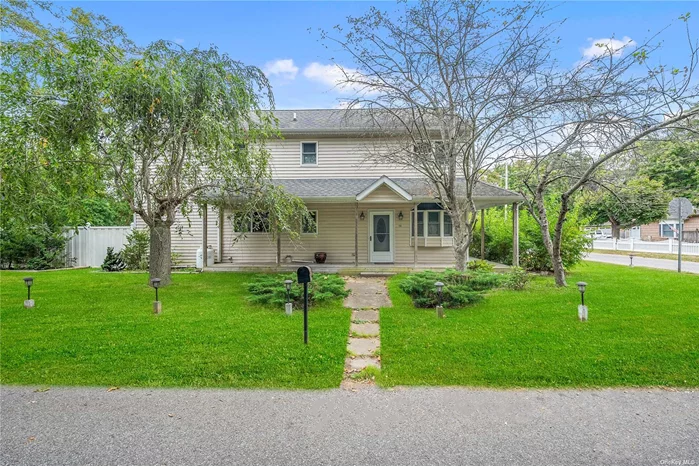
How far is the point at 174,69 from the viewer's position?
7504 millimetres

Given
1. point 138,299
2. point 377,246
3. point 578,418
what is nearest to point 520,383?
point 578,418

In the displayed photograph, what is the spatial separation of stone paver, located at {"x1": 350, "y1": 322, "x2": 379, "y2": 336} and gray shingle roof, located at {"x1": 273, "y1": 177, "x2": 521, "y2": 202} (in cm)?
604

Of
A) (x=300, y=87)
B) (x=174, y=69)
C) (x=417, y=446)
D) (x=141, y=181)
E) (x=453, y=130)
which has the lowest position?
(x=417, y=446)

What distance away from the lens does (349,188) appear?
12594 mm

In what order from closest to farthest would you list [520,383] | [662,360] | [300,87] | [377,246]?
1. [520,383]
2. [662,360]
3. [300,87]
4. [377,246]

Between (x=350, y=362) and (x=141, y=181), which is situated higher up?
(x=141, y=181)

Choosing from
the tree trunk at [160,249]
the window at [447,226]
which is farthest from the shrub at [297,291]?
the window at [447,226]

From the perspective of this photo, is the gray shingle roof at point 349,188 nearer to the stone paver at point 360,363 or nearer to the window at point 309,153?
the window at point 309,153

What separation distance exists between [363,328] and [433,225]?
7978 mm

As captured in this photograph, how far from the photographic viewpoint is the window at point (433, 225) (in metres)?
13.1

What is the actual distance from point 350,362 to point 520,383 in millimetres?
1980

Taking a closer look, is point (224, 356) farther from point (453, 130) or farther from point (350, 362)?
point (453, 130)

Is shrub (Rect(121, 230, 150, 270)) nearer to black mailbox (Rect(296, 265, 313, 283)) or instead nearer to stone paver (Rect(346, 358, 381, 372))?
black mailbox (Rect(296, 265, 313, 283))

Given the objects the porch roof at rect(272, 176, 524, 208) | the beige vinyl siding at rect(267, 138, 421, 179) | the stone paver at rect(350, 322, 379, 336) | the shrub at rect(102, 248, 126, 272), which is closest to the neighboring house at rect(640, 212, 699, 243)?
the porch roof at rect(272, 176, 524, 208)
